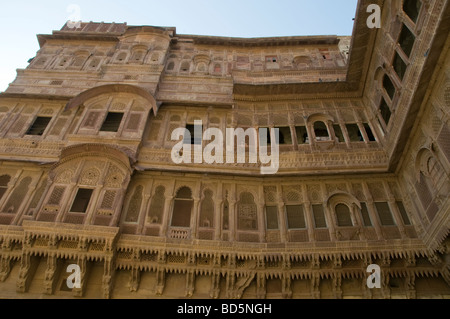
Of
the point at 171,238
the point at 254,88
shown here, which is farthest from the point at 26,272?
the point at 254,88

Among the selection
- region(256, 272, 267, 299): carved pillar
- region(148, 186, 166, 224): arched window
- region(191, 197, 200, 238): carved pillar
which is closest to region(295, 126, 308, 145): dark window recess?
region(191, 197, 200, 238): carved pillar

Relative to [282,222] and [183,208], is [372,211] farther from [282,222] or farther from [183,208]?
[183,208]

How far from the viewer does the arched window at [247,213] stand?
930 cm

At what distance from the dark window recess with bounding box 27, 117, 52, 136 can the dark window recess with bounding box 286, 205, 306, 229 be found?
8.98m

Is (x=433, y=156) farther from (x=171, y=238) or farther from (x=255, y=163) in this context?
(x=171, y=238)

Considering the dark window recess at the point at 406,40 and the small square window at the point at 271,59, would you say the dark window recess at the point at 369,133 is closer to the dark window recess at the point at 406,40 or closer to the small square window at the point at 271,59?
the dark window recess at the point at 406,40

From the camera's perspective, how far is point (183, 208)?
31.4ft

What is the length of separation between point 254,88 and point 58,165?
724 cm

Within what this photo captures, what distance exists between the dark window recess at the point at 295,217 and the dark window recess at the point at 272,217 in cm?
36

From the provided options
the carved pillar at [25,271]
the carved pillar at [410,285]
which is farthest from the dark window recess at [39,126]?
the carved pillar at [410,285]

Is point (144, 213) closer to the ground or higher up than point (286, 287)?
higher up

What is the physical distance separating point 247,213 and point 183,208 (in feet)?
6.34

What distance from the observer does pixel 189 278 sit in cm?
839

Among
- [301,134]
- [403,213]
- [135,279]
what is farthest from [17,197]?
[403,213]
